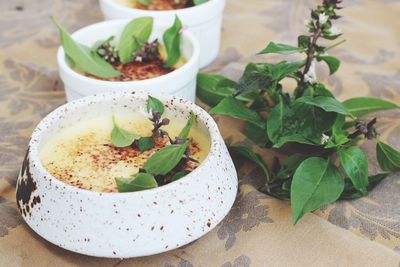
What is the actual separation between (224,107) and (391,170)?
0.64 ft

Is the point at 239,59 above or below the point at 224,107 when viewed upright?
below

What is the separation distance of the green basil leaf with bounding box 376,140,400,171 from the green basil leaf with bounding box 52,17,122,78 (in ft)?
1.05

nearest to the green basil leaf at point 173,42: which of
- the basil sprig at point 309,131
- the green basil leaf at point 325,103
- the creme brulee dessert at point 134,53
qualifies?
the creme brulee dessert at point 134,53

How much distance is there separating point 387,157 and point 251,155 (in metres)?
0.14

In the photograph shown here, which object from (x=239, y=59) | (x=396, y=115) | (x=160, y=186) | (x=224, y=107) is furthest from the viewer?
(x=239, y=59)

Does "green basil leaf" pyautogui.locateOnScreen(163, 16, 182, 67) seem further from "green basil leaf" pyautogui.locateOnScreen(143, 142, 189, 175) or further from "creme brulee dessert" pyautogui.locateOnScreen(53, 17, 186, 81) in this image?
"green basil leaf" pyautogui.locateOnScreen(143, 142, 189, 175)

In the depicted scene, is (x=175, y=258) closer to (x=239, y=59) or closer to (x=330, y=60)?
(x=330, y=60)

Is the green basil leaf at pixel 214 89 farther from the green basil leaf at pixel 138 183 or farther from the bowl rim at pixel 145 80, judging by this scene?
the green basil leaf at pixel 138 183

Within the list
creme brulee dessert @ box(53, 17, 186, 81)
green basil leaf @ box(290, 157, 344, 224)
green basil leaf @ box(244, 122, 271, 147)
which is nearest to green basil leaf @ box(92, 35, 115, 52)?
creme brulee dessert @ box(53, 17, 186, 81)

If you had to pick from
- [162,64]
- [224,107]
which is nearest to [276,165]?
[224,107]

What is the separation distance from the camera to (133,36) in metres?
0.80

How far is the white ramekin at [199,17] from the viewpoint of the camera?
0.84 metres

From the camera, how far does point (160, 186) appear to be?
0.54 meters

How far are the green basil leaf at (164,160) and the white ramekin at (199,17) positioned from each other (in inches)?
12.9
